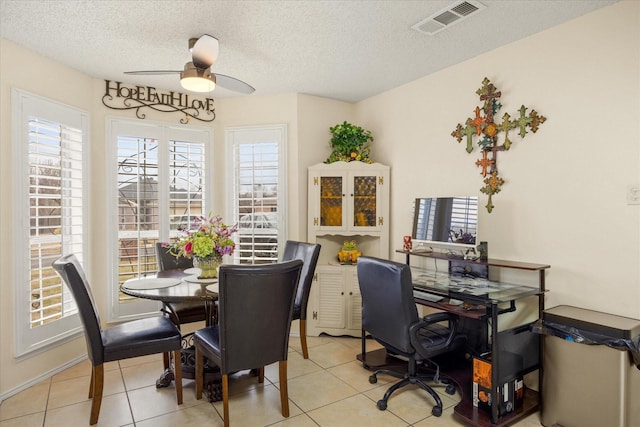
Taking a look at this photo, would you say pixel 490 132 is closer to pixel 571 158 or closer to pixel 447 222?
pixel 571 158

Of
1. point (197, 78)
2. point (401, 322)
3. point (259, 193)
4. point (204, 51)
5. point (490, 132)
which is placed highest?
point (204, 51)

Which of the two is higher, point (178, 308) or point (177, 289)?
point (177, 289)

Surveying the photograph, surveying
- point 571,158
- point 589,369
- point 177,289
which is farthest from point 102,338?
point 571,158

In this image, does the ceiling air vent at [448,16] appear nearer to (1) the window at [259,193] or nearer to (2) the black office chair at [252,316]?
(2) the black office chair at [252,316]

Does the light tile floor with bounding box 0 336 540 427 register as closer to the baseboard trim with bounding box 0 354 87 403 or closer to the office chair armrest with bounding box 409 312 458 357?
the baseboard trim with bounding box 0 354 87 403

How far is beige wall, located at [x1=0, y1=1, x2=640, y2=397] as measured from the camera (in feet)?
7.53

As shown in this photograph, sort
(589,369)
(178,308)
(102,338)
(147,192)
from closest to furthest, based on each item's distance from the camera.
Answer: (589,369) < (102,338) < (178,308) < (147,192)

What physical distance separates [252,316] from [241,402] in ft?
2.66

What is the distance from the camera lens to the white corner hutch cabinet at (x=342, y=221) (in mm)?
3867

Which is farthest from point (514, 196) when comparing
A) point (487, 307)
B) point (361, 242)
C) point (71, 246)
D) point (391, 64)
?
point (71, 246)

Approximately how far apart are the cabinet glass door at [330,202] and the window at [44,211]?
2.28 meters

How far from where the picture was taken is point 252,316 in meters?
2.24

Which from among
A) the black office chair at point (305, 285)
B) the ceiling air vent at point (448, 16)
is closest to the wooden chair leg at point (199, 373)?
the black office chair at point (305, 285)

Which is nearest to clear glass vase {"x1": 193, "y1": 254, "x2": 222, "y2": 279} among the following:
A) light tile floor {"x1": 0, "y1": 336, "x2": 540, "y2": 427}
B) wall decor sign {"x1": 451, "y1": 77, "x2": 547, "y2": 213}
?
light tile floor {"x1": 0, "y1": 336, "x2": 540, "y2": 427}
